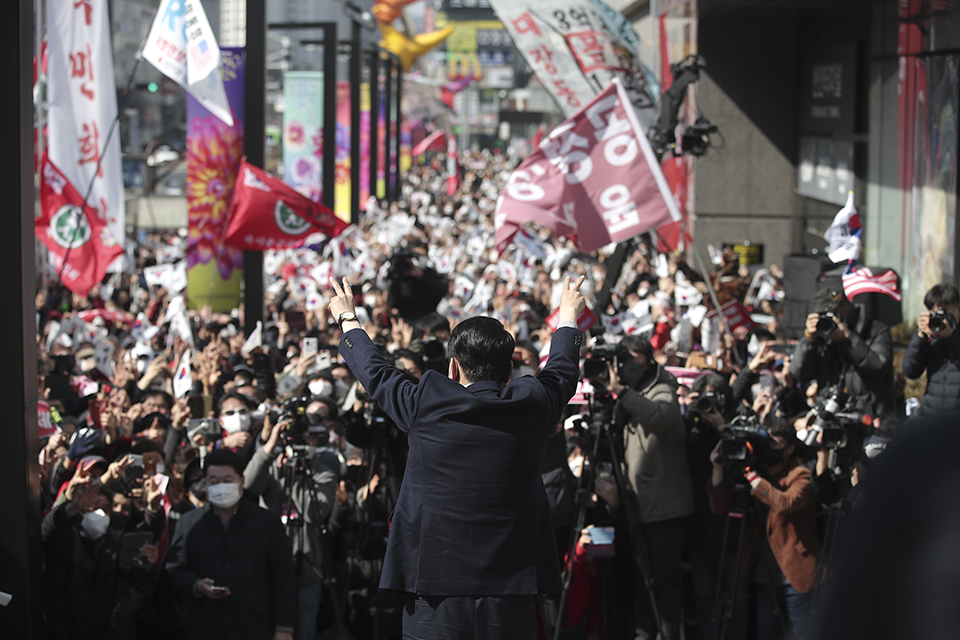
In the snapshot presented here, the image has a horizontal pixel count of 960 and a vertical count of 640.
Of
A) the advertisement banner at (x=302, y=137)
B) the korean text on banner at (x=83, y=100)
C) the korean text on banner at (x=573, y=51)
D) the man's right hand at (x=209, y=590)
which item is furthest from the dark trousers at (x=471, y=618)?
the advertisement banner at (x=302, y=137)

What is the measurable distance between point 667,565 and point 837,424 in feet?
3.69

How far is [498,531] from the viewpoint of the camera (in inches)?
125

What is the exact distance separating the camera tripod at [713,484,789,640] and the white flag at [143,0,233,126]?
254 inches

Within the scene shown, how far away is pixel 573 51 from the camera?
16250mm

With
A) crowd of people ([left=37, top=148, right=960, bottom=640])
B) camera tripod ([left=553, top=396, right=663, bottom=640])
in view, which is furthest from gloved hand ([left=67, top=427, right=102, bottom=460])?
camera tripod ([left=553, top=396, right=663, bottom=640])

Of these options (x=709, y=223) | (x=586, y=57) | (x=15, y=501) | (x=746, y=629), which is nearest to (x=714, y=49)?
(x=709, y=223)

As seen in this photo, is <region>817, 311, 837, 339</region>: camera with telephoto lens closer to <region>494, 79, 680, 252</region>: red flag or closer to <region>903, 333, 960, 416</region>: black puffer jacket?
<region>903, 333, 960, 416</region>: black puffer jacket

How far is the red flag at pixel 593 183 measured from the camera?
8344 millimetres

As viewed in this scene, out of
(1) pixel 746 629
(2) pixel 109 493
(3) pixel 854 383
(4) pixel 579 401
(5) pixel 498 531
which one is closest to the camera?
(5) pixel 498 531

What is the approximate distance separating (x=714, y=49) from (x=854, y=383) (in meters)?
14.4

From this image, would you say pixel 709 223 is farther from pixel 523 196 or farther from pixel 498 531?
pixel 498 531

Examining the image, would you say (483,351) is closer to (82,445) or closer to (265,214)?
(82,445)

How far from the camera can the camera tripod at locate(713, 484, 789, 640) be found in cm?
510

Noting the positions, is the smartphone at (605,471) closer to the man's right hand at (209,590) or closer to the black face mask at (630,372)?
the black face mask at (630,372)
